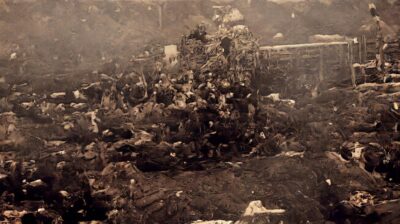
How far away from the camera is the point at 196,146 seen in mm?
3564

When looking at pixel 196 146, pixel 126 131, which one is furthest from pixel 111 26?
pixel 196 146

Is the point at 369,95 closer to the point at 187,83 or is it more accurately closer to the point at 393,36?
the point at 393,36

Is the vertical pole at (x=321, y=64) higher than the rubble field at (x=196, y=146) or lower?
higher

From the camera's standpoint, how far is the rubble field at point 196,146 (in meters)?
3.35

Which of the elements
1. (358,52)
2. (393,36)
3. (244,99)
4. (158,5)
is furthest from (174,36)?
(393,36)

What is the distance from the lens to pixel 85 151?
11.2ft

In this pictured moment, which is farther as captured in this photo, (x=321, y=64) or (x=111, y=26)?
(x=321, y=64)

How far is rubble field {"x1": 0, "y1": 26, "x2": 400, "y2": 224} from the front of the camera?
11.0 feet

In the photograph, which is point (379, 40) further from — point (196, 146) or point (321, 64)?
point (196, 146)

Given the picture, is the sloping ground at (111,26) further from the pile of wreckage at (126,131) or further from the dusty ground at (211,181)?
the dusty ground at (211,181)

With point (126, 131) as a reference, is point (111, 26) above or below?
above

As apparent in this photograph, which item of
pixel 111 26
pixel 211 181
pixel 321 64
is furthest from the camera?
pixel 321 64

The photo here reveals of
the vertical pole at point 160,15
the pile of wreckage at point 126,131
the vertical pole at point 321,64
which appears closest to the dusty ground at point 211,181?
the pile of wreckage at point 126,131

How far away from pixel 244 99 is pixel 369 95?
3.80ft
